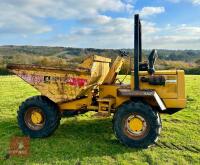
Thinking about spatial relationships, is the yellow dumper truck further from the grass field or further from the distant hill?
the distant hill

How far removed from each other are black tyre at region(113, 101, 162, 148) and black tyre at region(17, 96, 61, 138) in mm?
1515

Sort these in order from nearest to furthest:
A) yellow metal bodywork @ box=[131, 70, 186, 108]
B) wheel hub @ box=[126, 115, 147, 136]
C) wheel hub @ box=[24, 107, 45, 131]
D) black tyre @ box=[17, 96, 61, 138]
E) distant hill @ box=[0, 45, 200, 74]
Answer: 1. wheel hub @ box=[126, 115, 147, 136]
2. yellow metal bodywork @ box=[131, 70, 186, 108]
3. black tyre @ box=[17, 96, 61, 138]
4. wheel hub @ box=[24, 107, 45, 131]
5. distant hill @ box=[0, 45, 200, 74]

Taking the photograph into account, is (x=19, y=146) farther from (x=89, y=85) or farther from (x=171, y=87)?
(x=171, y=87)

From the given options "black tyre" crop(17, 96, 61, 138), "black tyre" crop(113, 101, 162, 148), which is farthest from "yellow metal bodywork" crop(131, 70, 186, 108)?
"black tyre" crop(17, 96, 61, 138)

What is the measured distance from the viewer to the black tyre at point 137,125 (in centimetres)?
687

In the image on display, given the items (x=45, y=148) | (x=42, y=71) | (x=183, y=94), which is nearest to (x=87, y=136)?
(x=45, y=148)

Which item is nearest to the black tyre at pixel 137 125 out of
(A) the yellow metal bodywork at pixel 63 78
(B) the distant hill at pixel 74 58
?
(A) the yellow metal bodywork at pixel 63 78

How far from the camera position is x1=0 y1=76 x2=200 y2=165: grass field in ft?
20.4

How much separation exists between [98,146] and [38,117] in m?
1.65

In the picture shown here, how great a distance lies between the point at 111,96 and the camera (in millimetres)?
7957

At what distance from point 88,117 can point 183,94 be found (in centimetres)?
354

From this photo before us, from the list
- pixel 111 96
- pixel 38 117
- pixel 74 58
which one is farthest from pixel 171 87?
pixel 74 58

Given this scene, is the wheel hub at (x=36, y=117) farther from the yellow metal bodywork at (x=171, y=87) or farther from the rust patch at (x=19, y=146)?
the yellow metal bodywork at (x=171, y=87)

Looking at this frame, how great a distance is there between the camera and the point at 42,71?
766 cm
